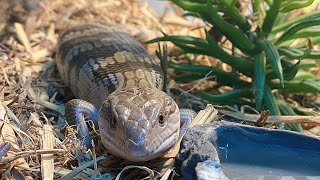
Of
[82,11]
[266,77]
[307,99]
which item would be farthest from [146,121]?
[82,11]

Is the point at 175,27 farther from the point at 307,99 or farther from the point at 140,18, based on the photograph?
the point at 307,99

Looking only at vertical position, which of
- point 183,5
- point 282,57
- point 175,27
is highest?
point 183,5

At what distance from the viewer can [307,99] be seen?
14.6ft

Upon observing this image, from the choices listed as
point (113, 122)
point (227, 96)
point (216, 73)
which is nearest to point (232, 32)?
point (216, 73)

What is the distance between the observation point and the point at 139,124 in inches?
117

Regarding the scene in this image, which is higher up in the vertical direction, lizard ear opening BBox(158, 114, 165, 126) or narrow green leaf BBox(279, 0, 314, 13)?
narrow green leaf BBox(279, 0, 314, 13)

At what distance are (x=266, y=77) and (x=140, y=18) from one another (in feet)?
6.61

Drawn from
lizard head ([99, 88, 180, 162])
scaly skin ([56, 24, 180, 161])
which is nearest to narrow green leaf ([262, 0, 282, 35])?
scaly skin ([56, 24, 180, 161])

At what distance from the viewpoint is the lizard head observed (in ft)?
9.57

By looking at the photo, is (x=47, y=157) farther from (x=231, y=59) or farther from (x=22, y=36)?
(x=22, y=36)

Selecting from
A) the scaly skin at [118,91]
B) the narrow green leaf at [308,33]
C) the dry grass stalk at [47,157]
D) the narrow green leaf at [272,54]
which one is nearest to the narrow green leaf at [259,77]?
the narrow green leaf at [272,54]

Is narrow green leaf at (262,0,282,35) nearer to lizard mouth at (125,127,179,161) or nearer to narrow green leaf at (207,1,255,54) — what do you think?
narrow green leaf at (207,1,255,54)

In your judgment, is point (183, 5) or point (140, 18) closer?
point (183, 5)

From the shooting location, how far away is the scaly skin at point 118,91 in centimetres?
297
